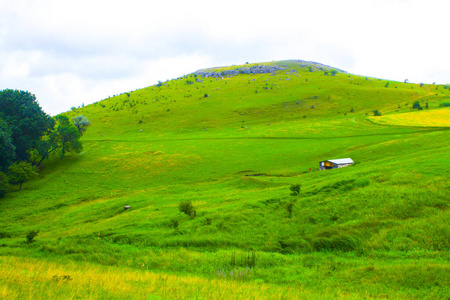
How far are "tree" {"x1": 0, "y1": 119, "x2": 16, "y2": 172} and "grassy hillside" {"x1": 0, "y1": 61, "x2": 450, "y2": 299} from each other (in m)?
5.58

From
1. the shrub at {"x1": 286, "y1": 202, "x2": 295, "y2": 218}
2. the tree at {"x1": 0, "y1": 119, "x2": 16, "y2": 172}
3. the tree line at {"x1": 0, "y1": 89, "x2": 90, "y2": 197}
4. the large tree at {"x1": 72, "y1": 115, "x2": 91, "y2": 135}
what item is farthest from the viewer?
the large tree at {"x1": 72, "y1": 115, "x2": 91, "y2": 135}

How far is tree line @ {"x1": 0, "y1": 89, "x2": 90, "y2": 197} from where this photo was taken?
46.9 m

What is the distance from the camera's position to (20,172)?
43.0m

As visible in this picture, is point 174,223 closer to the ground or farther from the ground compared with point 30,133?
closer to the ground

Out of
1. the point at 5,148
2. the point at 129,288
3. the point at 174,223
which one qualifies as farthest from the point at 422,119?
the point at 5,148

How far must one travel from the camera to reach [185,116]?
101 meters

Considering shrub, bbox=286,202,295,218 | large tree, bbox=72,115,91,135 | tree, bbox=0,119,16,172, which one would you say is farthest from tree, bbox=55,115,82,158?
shrub, bbox=286,202,295,218

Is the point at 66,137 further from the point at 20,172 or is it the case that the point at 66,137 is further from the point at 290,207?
the point at 290,207

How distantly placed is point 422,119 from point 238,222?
7459cm

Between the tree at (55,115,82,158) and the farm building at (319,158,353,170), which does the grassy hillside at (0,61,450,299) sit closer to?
the tree at (55,115,82,158)

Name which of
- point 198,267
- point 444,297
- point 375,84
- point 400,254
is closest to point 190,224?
point 198,267

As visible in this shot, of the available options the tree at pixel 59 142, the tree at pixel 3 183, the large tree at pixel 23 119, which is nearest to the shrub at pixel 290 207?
the tree at pixel 3 183

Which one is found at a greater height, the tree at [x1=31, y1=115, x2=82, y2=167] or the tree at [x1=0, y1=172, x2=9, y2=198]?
the tree at [x1=31, y1=115, x2=82, y2=167]

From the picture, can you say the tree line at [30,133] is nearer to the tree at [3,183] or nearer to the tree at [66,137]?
the tree at [66,137]
